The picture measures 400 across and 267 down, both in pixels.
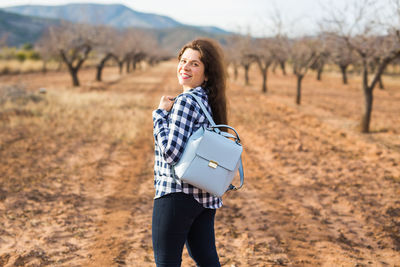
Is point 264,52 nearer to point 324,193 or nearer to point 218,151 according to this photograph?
point 324,193

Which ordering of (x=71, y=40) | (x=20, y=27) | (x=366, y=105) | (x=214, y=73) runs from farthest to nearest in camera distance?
1. (x=20, y=27)
2. (x=71, y=40)
3. (x=366, y=105)
4. (x=214, y=73)

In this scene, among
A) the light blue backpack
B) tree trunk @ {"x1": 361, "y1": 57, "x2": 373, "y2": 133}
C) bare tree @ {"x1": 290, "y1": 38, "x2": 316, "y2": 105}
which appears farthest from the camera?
bare tree @ {"x1": 290, "y1": 38, "x2": 316, "y2": 105}

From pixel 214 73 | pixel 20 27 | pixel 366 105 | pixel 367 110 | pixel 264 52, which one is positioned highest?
pixel 20 27

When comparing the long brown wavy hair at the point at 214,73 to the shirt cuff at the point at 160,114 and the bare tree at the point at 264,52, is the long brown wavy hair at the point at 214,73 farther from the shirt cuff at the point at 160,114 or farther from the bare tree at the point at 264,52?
the bare tree at the point at 264,52

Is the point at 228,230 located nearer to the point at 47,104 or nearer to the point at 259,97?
the point at 47,104

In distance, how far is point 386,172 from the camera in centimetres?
592

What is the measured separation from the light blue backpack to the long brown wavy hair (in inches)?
8.3

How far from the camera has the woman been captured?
4.95 ft

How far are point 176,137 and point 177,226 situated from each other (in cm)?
43

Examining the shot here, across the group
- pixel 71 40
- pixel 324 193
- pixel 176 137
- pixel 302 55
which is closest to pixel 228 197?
pixel 324 193

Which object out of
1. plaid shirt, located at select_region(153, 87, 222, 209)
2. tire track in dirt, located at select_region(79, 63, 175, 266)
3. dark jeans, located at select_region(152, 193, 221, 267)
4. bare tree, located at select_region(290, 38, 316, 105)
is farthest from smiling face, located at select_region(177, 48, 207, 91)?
bare tree, located at select_region(290, 38, 316, 105)

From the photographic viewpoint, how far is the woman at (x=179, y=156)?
1508 mm

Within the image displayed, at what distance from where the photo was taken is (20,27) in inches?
3588

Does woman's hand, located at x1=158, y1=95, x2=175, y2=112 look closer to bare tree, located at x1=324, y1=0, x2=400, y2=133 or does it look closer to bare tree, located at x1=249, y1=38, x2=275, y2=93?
bare tree, located at x1=324, y1=0, x2=400, y2=133
